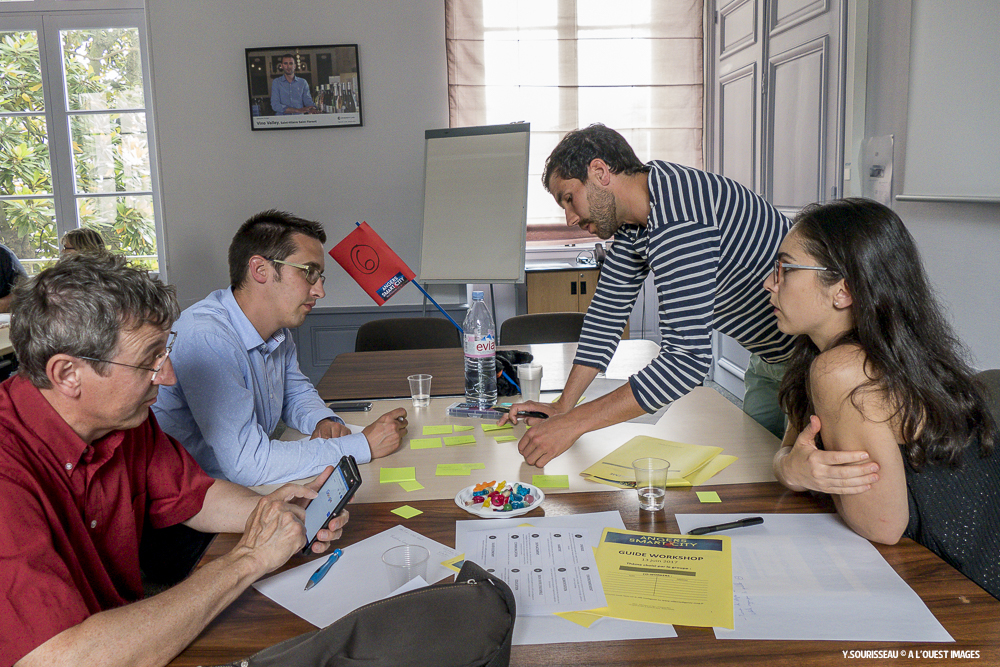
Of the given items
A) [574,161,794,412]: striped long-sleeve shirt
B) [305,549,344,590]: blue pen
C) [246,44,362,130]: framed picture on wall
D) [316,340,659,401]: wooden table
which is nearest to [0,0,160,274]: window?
[246,44,362,130]: framed picture on wall

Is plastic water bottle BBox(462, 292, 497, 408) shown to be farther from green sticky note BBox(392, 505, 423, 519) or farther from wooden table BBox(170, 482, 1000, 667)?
wooden table BBox(170, 482, 1000, 667)

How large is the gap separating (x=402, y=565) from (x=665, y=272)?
957 millimetres

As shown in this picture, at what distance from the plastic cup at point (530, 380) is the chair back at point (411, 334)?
1.17m

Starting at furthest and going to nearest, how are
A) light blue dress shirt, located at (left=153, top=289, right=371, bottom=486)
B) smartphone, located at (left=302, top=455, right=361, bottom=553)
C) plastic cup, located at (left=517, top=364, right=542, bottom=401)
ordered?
plastic cup, located at (left=517, top=364, right=542, bottom=401) < light blue dress shirt, located at (left=153, top=289, right=371, bottom=486) < smartphone, located at (left=302, top=455, right=361, bottom=553)

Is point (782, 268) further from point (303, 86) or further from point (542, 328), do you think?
point (303, 86)

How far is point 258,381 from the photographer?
1931 mm

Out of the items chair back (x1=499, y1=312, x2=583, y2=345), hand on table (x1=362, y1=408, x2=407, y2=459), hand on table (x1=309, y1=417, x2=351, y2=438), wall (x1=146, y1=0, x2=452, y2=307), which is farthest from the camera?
wall (x1=146, y1=0, x2=452, y2=307)

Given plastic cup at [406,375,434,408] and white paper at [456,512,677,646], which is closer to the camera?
white paper at [456,512,677,646]

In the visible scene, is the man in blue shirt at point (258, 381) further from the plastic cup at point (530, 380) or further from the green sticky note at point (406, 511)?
the plastic cup at point (530, 380)

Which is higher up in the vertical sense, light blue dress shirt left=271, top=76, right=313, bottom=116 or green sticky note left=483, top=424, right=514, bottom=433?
light blue dress shirt left=271, top=76, right=313, bottom=116

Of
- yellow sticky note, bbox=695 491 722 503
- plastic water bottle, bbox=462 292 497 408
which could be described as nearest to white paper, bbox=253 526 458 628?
yellow sticky note, bbox=695 491 722 503

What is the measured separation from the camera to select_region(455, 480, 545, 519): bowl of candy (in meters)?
1.34

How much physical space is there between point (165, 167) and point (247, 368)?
3516 millimetres

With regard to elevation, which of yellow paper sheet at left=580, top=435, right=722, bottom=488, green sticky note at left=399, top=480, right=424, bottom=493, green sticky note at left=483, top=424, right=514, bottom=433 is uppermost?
yellow paper sheet at left=580, top=435, right=722, bottom=488
